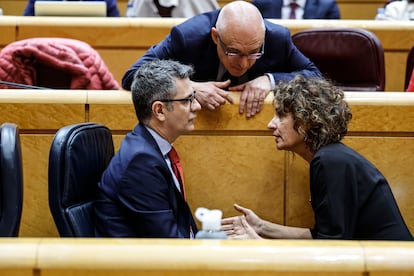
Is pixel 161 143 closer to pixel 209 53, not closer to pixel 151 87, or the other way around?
pixel 151 87

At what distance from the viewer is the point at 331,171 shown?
138 cm

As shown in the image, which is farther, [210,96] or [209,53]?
[209,53]

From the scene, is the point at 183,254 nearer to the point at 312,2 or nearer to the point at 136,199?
the point at 136,199

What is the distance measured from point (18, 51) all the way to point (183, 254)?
3.83ft

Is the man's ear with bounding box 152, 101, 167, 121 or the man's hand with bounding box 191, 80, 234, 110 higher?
the man's ear with bounding box 152, 101, 167, 121

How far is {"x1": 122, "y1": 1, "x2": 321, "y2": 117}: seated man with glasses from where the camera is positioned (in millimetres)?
1681

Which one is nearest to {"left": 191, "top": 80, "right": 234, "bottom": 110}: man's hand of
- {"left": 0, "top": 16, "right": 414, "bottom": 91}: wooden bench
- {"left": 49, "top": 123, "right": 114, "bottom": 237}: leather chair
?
{"left": 49, "top": 123, "right": 114, "bottom": 237}: leather chair

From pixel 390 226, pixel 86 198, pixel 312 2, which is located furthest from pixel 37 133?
pixel 312 2

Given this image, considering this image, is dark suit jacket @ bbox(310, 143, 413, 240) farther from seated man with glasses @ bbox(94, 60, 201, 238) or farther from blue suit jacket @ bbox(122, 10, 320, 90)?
blue suit jacket @ bbox(122, 10, 320, 90)

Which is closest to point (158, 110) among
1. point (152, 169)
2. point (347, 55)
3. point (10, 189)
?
point (152, 169)

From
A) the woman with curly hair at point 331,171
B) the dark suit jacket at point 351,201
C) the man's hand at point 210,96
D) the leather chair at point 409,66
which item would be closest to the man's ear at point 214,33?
the man's hand at point 210,96

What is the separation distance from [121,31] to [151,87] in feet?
3.16

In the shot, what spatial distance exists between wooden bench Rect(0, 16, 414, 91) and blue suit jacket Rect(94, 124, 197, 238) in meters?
1.04

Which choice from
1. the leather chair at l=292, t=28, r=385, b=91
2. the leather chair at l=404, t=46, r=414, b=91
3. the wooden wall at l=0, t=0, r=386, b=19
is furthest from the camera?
the wooden wall at l=0, t=0, r=386, b=19
